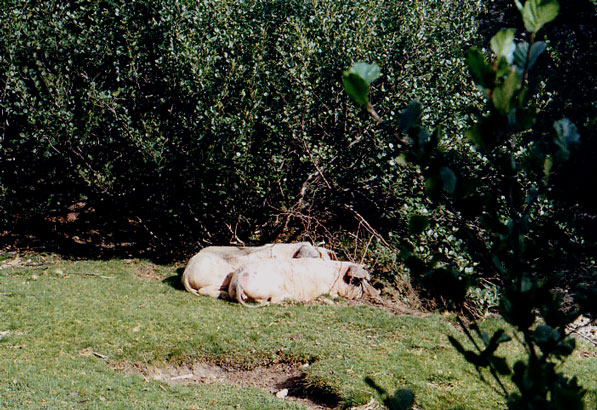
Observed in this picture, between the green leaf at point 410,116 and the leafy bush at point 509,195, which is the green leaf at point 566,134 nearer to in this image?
the leafy bush at point 509,195

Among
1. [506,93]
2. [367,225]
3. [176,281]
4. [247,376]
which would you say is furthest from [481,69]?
[367,225]

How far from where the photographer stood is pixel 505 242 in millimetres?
1483

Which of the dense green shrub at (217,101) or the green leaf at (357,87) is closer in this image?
the green leaf at (357,87)

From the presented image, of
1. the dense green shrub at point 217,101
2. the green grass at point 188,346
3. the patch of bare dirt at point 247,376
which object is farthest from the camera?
the dense green shrub at point 217,101

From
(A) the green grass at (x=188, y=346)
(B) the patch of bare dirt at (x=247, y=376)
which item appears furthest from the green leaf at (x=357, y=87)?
(B) the patch of bare dirt at (x=247, y=376)

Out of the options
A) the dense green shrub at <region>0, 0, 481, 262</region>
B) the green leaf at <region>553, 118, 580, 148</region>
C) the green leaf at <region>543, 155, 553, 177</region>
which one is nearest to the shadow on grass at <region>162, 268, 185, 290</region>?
the dense green shrub at <region>0, 0, 481, 262</region>

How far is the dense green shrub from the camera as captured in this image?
8.60 m

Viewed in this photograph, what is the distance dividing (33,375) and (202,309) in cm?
240

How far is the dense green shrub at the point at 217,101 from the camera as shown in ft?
28.2

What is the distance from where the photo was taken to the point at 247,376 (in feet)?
19.5

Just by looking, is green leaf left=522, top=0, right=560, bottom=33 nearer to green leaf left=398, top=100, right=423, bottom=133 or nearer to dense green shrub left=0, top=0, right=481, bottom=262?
green leaf left=398, top=100, right=423, bottom=133

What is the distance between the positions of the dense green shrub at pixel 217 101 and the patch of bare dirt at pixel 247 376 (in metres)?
3.41

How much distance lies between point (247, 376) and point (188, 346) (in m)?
0.75

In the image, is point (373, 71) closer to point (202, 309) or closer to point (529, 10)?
point (529, 10)
